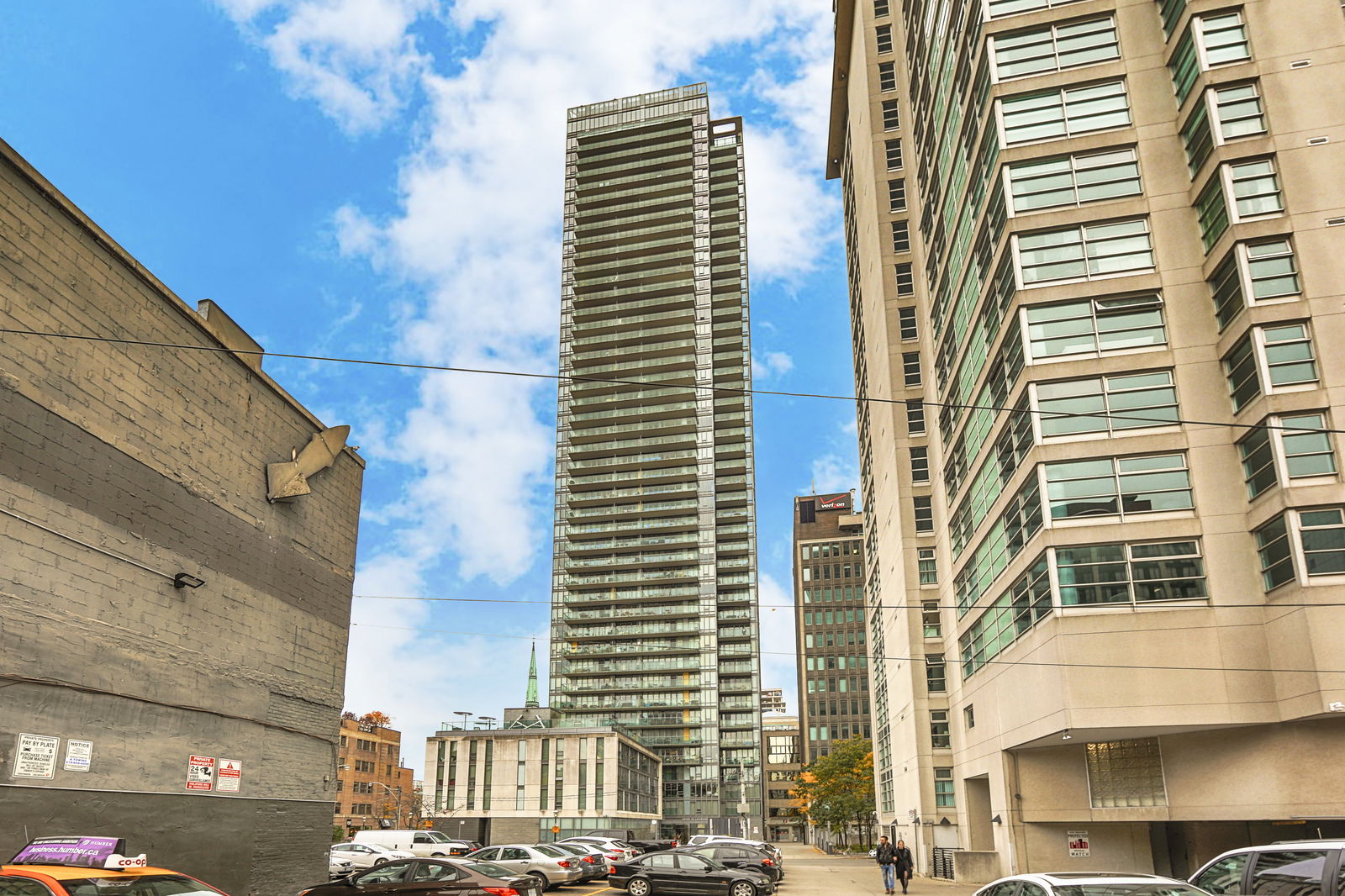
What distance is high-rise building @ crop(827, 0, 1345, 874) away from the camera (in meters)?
24.7

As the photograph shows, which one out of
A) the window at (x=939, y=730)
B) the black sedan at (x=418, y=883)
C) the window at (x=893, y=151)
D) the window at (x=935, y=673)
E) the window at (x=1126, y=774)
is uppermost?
the window at (x=893, y=151)

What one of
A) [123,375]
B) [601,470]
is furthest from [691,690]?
[123,375]

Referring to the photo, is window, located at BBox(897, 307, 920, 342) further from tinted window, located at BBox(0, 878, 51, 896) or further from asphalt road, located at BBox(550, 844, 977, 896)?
tinted window, located at BBox(0, 878, 51, 896)

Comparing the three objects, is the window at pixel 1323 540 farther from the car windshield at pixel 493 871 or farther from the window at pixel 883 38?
the window at pixel 883 38

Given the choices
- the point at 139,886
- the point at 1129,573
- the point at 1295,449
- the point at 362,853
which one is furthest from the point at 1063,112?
the point at 362,853

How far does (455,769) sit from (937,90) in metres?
61.5

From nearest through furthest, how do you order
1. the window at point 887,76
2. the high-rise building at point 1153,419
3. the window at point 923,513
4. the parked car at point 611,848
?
the high-rise building at point 1153,419
the parked car at point 611,848
the window at point 923,513
the window at point 887,76

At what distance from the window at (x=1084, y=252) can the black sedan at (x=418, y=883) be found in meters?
23.0

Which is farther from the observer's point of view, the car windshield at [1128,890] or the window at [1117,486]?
the window at [1117,486]

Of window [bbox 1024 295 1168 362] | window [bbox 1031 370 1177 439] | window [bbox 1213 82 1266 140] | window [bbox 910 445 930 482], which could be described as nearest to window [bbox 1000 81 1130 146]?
window [bbox 1213 82 1266 140]

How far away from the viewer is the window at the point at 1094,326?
28.5 meters

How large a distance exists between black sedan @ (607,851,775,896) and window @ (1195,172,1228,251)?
2110cm

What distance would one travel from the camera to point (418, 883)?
16.5 meters

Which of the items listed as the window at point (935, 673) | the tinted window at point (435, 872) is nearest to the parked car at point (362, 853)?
the tinted window at point (435, 872)
